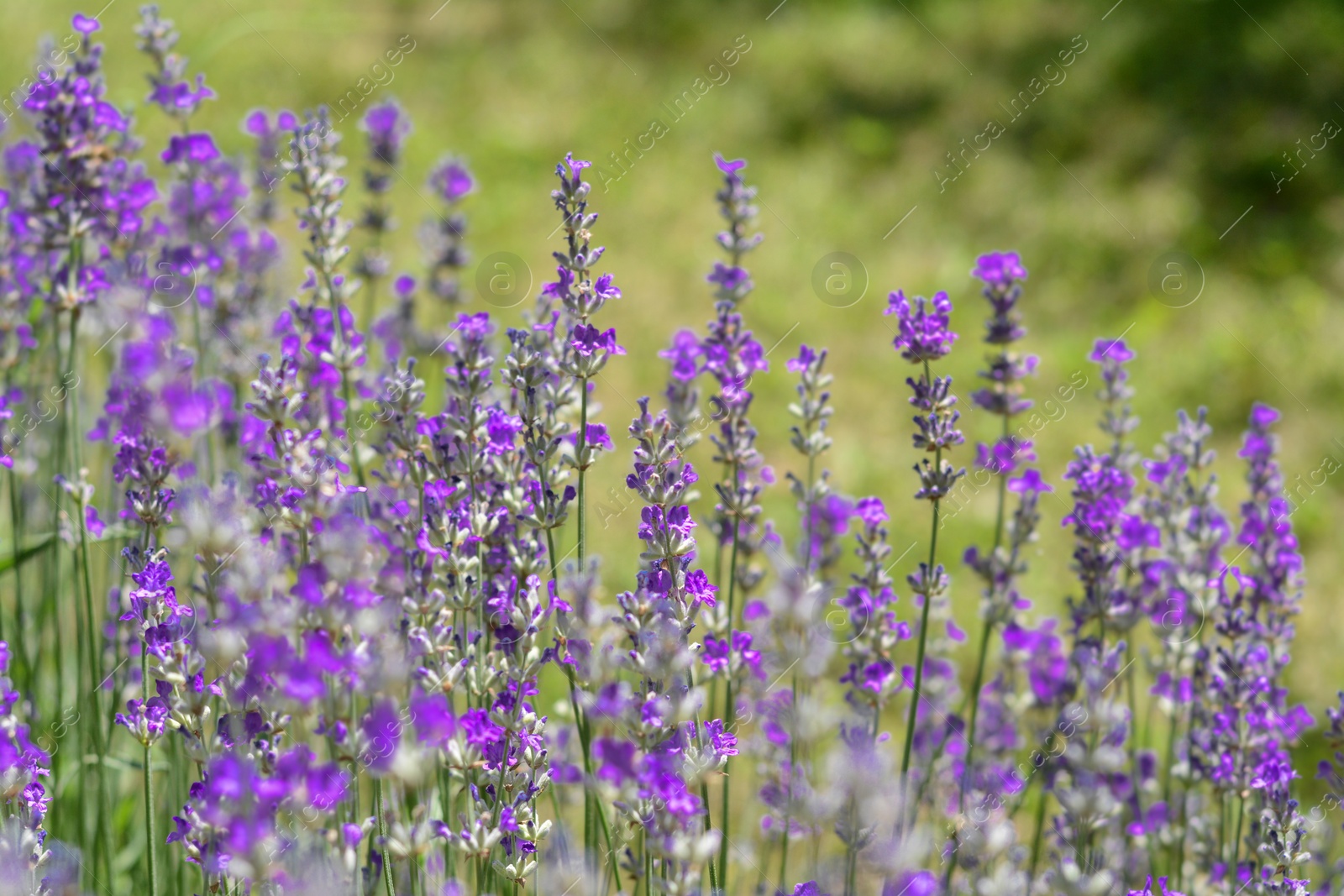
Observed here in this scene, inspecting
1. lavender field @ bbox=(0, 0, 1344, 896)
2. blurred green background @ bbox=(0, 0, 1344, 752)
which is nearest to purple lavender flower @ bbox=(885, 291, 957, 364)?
lavender field @ bbox=(0, 0, 1344, 896)

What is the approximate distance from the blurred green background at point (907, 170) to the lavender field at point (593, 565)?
1.9 inches

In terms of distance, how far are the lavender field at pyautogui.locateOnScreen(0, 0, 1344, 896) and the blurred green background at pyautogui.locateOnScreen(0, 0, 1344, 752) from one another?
48 mm

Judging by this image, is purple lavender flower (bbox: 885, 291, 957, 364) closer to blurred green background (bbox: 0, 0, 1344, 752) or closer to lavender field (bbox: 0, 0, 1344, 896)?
lavender field (bbox: 0, 0, 1344, 896)

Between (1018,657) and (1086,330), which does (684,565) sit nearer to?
(1018,657)

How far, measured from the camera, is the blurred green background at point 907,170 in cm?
582

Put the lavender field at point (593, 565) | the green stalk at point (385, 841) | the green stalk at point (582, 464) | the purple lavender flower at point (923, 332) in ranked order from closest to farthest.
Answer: the lavender field at point (593, 565)
the green stalk at point (385, 841)
the green stalk at point (582, 464)
the purple lavender flower at point (923, 332)

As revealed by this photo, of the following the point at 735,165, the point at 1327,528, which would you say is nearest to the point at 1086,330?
the point at 1327,528

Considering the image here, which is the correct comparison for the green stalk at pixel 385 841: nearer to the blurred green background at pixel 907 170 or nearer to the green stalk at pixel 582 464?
the green stalk at pixel 582 464

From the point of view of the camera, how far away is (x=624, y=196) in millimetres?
7492

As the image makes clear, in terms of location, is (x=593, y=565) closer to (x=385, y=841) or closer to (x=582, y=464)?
(x=582, y=464)

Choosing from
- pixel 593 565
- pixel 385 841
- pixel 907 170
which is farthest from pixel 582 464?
pixel 907 170

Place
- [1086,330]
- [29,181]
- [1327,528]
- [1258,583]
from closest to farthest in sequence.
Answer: [1258,583] → [29,181] → [1327,528] → [1086,330]

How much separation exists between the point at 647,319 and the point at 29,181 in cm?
382

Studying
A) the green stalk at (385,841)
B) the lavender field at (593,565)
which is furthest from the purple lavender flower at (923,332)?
the green stalk at (385,841)
